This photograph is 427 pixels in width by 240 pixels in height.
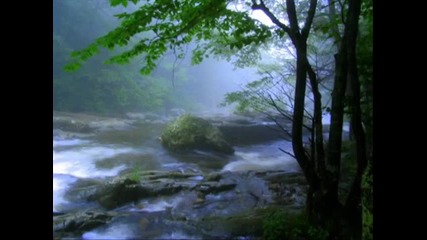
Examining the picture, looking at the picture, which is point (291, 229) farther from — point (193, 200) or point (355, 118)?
point (193, 200)

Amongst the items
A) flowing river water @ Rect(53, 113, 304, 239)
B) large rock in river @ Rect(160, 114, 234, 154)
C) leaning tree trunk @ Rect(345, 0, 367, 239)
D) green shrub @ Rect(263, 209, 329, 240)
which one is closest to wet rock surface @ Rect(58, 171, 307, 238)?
flowing river water @ Rect(53, 113, 304, 239)

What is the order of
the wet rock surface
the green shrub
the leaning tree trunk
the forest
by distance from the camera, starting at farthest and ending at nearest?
the wet rock surface → the green shrub → the forest → the leaning tree trunk

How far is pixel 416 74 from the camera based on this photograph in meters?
1.23

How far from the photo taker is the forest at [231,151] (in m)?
5.29

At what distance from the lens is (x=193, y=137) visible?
15797 mm

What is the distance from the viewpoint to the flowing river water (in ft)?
24.7

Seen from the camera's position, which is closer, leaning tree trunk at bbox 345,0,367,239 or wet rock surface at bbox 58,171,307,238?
leaning tree trunk at bbox 345,0,367,239

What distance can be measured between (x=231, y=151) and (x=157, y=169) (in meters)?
3.94

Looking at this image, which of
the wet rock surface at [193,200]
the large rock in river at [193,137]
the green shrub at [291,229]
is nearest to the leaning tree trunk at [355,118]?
the green shrub at [291,229]

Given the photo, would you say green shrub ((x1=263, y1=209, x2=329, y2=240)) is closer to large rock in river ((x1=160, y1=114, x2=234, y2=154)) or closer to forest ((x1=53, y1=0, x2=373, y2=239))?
forest ((x1=53, y1=0, x2=373, y2=239))

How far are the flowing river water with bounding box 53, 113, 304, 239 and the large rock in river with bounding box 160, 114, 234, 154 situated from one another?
411 millimetres

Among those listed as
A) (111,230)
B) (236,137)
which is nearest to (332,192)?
(111,230)
